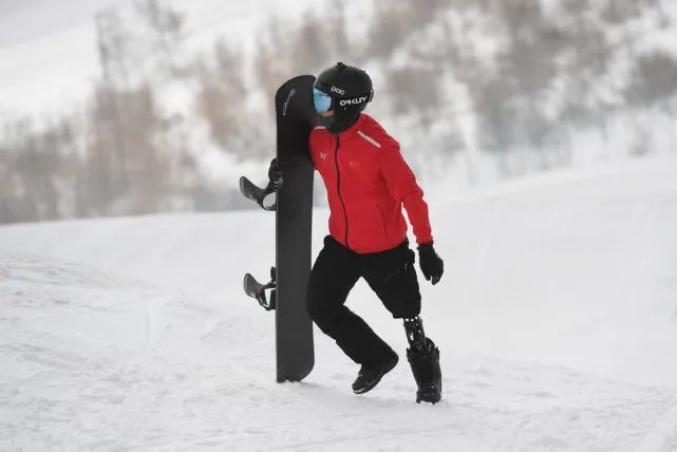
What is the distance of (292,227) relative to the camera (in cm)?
385

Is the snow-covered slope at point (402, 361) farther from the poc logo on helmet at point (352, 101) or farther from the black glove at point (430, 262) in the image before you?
the poc logo on helmet at point (352, 101)

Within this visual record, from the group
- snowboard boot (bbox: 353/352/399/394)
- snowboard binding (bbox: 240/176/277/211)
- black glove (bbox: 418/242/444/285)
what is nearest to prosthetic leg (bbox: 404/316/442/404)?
snowboard boot (bbox: 353/352/399/394)

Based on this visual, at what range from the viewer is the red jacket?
328cm

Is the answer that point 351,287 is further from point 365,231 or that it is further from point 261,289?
point 261,289

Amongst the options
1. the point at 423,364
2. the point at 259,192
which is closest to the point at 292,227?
the point at 259,192

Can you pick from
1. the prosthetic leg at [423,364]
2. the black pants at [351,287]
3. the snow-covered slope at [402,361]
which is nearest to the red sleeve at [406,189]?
the black pants at [351,287]

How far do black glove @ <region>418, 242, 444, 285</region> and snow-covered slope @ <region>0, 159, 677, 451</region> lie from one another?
0.56 m

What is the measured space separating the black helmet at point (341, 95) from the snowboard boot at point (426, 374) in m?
1.02

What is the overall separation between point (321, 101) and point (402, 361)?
2003mm

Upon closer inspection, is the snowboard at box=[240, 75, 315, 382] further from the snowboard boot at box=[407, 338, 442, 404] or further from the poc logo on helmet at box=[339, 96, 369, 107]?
the snowboard boot at box=[407, 338, 442, 404]

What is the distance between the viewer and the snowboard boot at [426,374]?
3.44 meters

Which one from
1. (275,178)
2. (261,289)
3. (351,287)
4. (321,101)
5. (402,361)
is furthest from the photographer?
(402,361)

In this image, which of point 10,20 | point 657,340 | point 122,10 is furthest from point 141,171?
point 657,340

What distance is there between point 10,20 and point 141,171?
30.5 m
